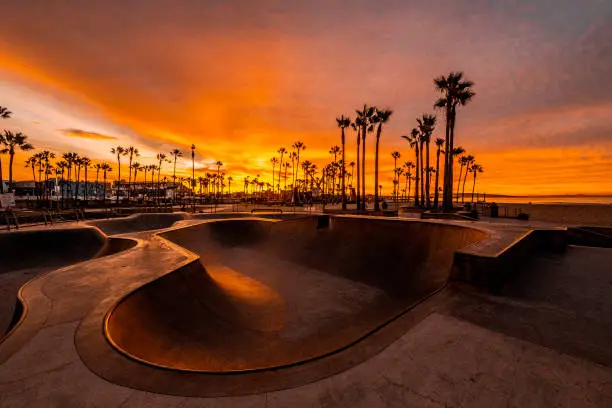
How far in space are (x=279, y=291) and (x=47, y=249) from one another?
1688cm

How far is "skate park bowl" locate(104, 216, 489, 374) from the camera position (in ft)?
22.2

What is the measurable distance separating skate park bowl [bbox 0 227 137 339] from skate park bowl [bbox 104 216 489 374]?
5.18 meters

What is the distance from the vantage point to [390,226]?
54.3ft

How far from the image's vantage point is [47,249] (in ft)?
58.1

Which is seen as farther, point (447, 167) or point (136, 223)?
point (447, 167)

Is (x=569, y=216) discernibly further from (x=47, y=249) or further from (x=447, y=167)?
(x=47, y=249)

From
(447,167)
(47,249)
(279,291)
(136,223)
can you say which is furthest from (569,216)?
(47,249)

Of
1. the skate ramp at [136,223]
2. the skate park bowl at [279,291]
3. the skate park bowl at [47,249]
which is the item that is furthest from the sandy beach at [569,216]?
the skate park bowl at [47,249]

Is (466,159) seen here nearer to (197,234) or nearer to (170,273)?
(197,234)

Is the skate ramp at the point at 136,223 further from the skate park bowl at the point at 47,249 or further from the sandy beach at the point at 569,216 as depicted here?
the sandy beach at the point at 569,216

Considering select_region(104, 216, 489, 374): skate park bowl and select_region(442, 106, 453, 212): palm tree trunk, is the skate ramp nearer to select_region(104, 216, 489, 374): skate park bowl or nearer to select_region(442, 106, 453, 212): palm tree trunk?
select_region(104, 216, 489, 374): skate park bowl

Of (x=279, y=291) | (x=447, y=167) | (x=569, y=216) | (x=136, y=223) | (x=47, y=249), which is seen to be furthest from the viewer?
(x=569, y=216)

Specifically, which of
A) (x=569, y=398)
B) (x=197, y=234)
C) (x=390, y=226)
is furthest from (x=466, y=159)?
(x=569, y=398)

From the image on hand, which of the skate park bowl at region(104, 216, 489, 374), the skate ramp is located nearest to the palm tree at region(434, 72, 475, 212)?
the skate park bowl at region(104, 216, 489, 374)
